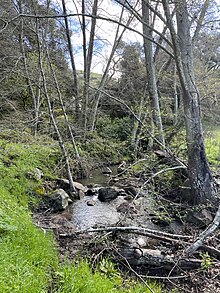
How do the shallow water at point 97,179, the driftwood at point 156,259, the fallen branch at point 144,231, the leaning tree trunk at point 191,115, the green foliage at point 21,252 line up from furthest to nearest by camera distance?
the shallow water at point 97,179 → the leaning tree trunk at point 191,115 → the fallen branch at point 144,231 → the driftwood at point 156,259 → the green foliage at point 21,252

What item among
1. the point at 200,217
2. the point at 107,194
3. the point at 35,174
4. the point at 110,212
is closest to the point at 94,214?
the point at 110,212

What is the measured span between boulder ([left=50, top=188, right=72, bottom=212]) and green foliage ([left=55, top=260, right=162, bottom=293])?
2.83m

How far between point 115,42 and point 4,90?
5.96 metres

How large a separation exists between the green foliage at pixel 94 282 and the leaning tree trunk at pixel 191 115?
2.45 meters

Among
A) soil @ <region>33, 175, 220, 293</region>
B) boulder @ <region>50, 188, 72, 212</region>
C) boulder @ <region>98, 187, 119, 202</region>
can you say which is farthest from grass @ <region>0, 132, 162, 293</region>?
boulder @ <region>98, 187, 119, 202</region>

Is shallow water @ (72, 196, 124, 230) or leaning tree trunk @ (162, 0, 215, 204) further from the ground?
leaning tree trunk @ (162, 0, 215, 204)

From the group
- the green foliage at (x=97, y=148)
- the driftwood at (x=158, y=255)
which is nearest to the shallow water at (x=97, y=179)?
the green foliage at (x=97, y=148)

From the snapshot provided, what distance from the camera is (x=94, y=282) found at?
9.45ft

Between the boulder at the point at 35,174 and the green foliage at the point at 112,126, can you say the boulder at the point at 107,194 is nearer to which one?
the boulder at the point at 35,174

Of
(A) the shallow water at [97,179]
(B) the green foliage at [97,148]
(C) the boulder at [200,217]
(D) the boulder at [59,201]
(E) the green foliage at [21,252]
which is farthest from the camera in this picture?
(A) the shallow water at [97,179]

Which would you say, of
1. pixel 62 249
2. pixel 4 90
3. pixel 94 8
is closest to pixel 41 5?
pixel 94 8

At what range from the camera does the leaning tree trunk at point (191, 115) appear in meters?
5.09

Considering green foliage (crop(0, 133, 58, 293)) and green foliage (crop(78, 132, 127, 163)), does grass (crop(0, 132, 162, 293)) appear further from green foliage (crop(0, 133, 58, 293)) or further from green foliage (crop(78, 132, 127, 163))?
green foliage (crop(78, 132, 127, 163))

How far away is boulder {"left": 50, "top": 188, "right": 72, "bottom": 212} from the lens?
6.11 meters
